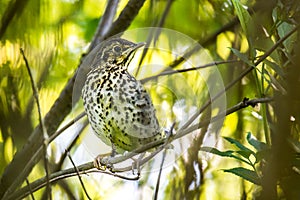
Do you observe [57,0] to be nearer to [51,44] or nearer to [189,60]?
[51,44]

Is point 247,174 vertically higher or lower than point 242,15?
lower

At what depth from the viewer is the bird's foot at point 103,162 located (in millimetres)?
520

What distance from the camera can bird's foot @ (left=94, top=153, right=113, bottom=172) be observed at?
52cm

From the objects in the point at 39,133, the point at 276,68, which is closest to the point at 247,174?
the point at 276,68

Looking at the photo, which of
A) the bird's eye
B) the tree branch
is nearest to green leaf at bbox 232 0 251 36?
the bird's eye

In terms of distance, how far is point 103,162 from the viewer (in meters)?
0.52

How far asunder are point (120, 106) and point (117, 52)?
49 millimetres

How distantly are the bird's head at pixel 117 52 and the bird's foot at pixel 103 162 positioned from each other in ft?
0.27

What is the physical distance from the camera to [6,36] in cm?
88

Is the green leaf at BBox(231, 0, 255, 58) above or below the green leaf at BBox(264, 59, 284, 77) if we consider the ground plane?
above

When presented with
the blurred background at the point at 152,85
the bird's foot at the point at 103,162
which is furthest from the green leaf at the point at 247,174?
the bird's foot at the point at 103,162

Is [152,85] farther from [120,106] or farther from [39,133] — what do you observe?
[39,133]

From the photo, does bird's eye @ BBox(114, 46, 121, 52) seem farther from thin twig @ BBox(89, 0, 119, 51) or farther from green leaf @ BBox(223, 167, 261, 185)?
thin twig @ BBox(89, 0, 119, 51)

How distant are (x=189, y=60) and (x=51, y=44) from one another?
29cm
